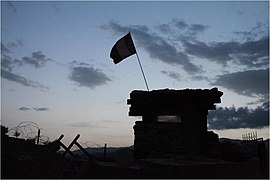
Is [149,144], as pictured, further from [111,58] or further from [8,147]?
[8,147]

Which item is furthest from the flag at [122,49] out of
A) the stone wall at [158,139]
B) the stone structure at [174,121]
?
the stone wall at [158,139]

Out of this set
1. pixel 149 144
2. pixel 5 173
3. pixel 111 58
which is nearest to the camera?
pixel 5 173

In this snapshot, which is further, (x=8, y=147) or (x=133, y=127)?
(x=133, y=127)

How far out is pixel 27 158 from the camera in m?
11.2

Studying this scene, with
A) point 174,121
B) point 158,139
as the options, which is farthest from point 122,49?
point 158,139

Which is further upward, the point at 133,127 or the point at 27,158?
the point at 133,127

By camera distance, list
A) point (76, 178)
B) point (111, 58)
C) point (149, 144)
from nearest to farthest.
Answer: point (76, 178)
point (149, 144)
point (111, 58)

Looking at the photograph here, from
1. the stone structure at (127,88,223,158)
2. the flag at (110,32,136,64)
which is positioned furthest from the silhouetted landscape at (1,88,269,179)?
the flag at (110,32,136,64)

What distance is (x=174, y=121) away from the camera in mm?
14289

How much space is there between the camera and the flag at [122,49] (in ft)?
51.6

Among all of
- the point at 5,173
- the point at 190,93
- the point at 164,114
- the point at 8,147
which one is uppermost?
the point at 190,93

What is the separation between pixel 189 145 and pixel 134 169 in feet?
15.1

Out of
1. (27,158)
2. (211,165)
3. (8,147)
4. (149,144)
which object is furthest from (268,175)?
(8,147)

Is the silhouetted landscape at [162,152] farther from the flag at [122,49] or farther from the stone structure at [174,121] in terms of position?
the flag at [122,49]
